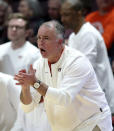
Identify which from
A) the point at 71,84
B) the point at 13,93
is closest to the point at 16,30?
the point at 13,93

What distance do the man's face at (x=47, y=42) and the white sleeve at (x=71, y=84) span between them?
0.19 m

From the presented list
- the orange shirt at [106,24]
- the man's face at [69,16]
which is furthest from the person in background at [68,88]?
the orange shirt at [106,24]

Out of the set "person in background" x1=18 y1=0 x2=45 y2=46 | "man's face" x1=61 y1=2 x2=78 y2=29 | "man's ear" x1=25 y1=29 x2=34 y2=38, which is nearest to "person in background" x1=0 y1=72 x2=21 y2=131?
"man's face" x1=61 y1=2 x2=78 y2=29

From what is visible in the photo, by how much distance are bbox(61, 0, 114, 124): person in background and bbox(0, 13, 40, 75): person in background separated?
63 centimetres

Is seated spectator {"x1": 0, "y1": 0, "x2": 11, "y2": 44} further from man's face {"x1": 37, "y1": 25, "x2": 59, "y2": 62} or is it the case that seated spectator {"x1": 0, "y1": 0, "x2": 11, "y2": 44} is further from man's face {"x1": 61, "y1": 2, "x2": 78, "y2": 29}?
man's face {"x1": 37, "y1": 25, "x2": 59, "y2": 62}

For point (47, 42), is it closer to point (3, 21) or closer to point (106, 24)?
point (106, 24)

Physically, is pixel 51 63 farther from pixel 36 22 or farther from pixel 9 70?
pixel 36 22

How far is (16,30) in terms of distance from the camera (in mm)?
5648

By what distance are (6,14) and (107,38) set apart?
5.46 feet

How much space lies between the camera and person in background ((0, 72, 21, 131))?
4.18m

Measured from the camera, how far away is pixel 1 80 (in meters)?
4.17

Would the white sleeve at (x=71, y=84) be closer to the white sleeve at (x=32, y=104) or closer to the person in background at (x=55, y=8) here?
the white sleeve at (x=32, y=104)

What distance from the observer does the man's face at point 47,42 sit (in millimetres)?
3281

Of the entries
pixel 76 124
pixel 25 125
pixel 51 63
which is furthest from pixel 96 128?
pixel 25 125
